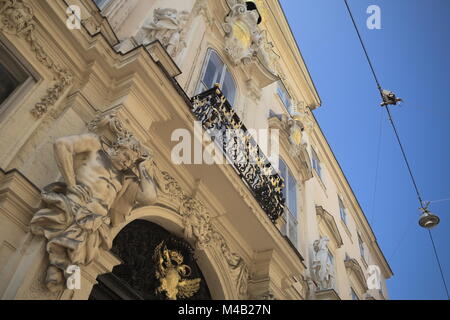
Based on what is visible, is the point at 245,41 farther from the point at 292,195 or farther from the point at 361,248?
the point at 361,248

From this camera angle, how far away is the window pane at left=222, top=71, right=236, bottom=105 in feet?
31.9

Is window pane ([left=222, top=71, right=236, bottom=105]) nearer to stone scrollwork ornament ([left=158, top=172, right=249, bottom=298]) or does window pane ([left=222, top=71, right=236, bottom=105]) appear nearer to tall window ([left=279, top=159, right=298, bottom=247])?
tall window ([left=279, top=159, right=298, bottom=247])

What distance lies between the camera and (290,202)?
10.9 metres

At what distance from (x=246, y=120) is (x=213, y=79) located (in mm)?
1260

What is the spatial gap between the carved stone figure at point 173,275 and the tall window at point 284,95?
9.09m

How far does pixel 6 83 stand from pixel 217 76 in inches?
217

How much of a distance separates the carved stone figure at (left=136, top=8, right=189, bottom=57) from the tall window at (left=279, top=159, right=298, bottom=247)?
16.5ft

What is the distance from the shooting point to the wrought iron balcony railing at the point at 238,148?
22.2 ft

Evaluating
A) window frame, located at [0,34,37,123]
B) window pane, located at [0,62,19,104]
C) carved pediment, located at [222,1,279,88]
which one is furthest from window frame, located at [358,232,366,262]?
window pane, located at [0,62,19,104]

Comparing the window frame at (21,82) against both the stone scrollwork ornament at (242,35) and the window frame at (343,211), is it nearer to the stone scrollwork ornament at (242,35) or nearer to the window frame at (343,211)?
the stone scrollwork ornament at (242,35)

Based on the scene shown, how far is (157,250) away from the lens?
5.75 metres

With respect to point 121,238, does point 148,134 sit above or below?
above
